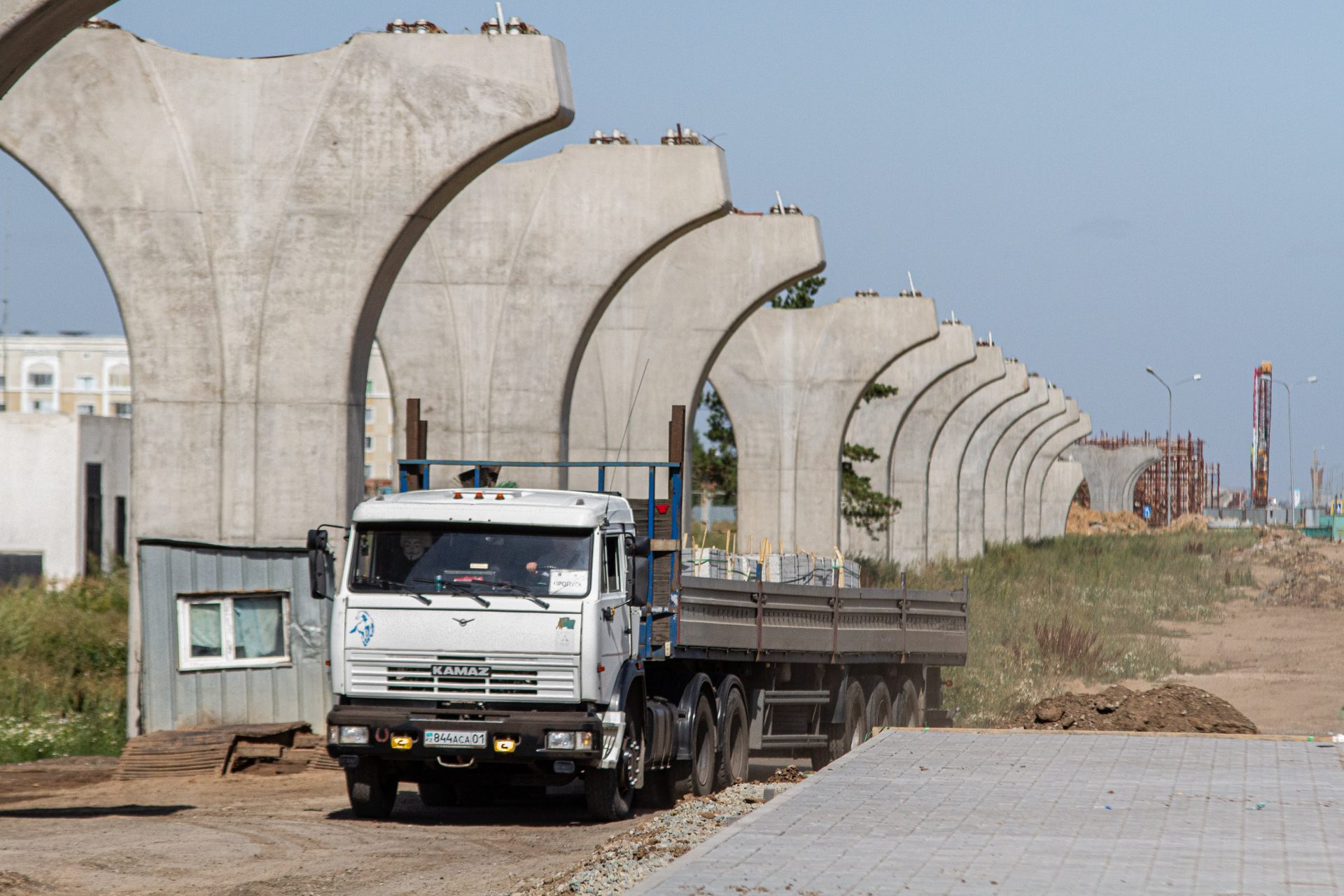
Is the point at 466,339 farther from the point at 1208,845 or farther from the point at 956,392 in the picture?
the point at 956,392

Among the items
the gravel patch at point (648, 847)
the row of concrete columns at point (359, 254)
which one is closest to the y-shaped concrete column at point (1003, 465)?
the row of concrete columns at point (359, 254)

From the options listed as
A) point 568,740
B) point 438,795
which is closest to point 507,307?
point 438,795

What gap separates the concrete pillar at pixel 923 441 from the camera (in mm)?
57031

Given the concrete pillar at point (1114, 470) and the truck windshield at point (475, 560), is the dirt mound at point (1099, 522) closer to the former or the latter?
the concrete pillar at point (1114, 470)

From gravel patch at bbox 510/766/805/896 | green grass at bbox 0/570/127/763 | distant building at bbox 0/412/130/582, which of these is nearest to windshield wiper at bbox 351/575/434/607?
gravel patch at bbox 510/766/805/896

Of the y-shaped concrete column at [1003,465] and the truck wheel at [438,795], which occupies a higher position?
the y-shaped concrete column at [1003,465]

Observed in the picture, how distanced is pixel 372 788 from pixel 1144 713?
8.70 meters

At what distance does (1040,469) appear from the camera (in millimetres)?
96938

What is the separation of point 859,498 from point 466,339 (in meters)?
29.2

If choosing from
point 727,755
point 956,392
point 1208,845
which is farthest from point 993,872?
point 956,392

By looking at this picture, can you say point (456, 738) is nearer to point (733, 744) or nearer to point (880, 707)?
point (733, 744)

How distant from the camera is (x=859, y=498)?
52.1m

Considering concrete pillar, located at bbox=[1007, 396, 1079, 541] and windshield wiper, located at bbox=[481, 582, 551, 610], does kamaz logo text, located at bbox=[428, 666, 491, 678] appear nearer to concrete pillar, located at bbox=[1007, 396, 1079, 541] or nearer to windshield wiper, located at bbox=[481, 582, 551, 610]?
windshield wiper, located at bbox=[481, 582, 551, 610]

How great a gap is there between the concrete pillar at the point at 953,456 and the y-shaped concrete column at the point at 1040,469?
99.4 feet
